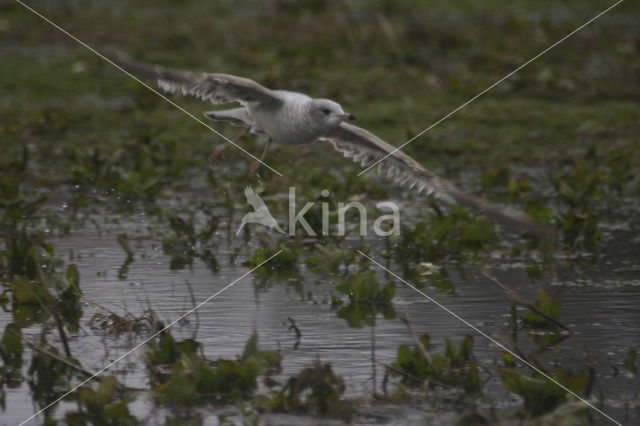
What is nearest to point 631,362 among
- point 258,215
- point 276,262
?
point 276,262

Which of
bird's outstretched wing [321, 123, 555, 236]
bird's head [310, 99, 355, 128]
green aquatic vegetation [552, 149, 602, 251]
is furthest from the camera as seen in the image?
green aquatic vegetation [552, 149, 602, 251]

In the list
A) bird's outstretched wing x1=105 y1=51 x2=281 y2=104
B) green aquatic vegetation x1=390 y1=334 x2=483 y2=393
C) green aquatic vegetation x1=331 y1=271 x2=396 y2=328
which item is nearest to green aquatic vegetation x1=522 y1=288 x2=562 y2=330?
green aquatic vegetation x1=331 y1=271 x2=396 y2=328

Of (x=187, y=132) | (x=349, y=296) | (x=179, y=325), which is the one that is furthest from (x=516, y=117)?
(x=179, y=325)

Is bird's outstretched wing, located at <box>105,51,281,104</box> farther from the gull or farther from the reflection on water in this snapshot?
the reflection on water

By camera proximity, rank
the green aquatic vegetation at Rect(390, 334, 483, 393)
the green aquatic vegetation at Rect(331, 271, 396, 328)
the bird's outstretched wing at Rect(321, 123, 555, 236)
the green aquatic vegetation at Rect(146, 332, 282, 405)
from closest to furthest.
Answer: the green aquatic vegetation at Rect(146, 332, 282, 405)
the green aquatic vegetation at Rect(390, 334, 483, 393)
the bird's outstretched wing at Rect(321, 123, 555, 236)
the green aquatic vegetation at Rect(331, 271, 396, 328)

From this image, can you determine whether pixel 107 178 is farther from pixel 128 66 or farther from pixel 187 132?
pixel 128 66

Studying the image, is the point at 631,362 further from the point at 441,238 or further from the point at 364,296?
the point at 441,238

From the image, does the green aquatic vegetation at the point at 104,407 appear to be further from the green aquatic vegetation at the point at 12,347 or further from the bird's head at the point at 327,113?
the bird's head at the point at 327,113

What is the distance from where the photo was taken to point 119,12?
1998 cm

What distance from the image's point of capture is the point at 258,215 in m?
9.59

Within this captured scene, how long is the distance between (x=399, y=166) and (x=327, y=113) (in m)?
0.90

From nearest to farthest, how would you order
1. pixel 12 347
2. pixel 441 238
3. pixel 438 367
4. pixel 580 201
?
pixel 438 367
pixel 12 347
pixel 441 238
pixel 580 201

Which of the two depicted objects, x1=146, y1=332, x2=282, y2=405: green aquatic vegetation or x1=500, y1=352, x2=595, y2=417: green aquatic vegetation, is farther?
x1=146, y1=332, x2=282, y2=405: green aquatic vegetation

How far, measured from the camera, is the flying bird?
943 centimetres
